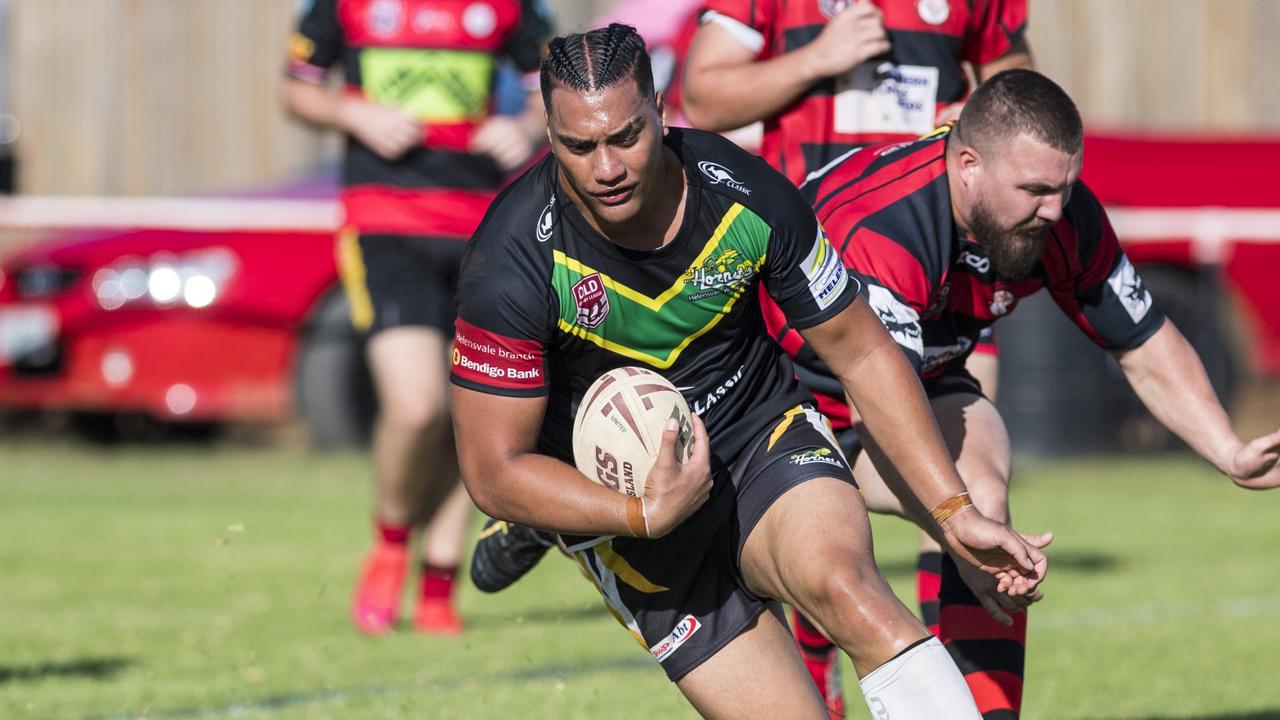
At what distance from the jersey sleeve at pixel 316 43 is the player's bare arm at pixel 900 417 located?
3.87 metres

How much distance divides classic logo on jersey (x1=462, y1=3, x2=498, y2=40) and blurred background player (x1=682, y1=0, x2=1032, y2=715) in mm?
2110

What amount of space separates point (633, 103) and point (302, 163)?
1345cm

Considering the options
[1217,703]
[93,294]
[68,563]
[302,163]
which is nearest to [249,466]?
[93,294]

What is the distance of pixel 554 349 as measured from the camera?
13.6 feet

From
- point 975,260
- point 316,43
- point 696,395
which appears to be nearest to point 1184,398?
point 975,260

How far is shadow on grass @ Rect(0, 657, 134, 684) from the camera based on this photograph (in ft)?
20.1

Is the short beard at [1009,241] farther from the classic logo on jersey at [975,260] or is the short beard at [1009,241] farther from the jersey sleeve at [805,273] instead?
the jersey sleeve at [805,273]

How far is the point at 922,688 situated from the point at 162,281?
331 inches

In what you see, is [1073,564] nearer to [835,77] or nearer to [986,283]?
[835,77]

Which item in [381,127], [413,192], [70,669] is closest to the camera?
[70,669]

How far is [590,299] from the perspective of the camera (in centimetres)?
401

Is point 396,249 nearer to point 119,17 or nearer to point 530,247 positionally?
point 530,247

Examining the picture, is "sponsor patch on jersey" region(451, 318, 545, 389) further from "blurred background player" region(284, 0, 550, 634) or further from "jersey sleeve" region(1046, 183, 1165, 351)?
"blurred background player" region(284, 0, 550, 634)

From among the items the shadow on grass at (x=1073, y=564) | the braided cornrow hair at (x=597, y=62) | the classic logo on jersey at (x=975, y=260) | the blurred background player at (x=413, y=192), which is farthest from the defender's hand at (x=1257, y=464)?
the shadow on grass at (x=1073, y=564)
